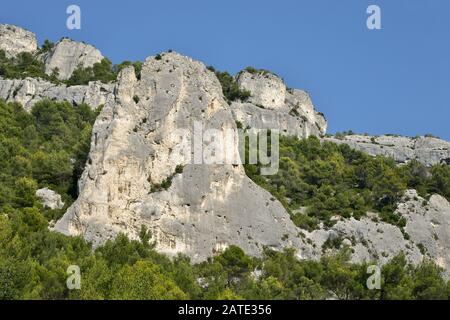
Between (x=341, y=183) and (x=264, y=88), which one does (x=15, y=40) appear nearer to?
(x=264, y=88)

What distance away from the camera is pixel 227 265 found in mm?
52156

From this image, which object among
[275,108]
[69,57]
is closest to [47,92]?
[69,57]

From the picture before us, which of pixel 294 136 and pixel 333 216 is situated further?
pixel 294 136

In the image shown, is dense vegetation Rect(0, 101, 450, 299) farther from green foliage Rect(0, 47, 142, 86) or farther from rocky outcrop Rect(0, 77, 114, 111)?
green foliage Rect(0, 47, 142, 86)

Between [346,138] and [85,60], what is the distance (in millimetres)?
36627

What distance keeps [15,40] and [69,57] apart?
12.1m

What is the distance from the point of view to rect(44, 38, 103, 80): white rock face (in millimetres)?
104312

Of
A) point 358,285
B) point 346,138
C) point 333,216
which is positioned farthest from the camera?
point 346,138

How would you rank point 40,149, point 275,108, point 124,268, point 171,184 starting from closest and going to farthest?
1. point 124,268
2. point 171,184
3. point 40,149
4. point 275,108

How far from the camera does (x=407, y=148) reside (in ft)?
322
